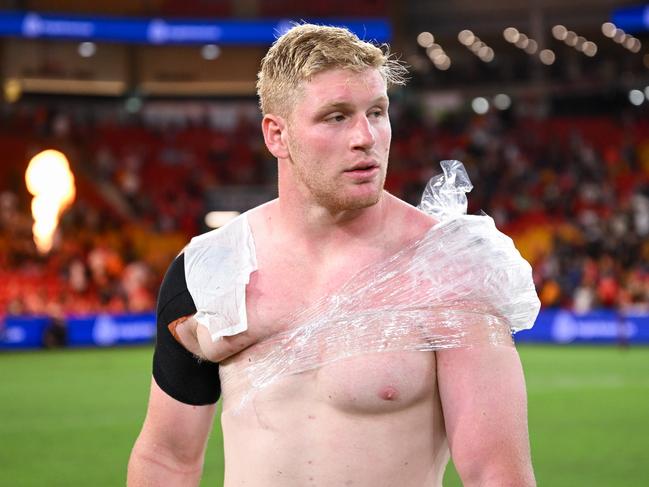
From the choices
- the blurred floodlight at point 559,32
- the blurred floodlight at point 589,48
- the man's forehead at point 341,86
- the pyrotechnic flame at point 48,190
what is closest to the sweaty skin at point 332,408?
the man's forehead at point 341,86

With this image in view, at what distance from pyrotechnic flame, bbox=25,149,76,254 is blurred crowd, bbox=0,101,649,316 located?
0.25m

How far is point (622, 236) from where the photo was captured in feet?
95.1

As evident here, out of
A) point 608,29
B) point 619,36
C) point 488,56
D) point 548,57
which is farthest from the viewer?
point 488,56

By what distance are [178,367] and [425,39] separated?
38.2m

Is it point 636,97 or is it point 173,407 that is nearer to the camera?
point 173,407

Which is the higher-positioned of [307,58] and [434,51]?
[434,51]

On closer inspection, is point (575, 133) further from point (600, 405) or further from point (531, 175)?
point (600, 405)

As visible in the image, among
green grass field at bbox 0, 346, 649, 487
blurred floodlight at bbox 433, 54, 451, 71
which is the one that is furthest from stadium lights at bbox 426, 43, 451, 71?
green grass field at bbox 0, 346, 649, 487

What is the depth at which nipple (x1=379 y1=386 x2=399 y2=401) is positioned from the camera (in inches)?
108

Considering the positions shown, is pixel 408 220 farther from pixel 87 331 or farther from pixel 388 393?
pixel 87 331

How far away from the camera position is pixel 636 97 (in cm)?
3984

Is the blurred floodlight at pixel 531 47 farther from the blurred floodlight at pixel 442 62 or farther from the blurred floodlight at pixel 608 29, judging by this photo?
the blurred floodlight at pixel 442 62

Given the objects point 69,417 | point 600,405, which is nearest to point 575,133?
point 600,405

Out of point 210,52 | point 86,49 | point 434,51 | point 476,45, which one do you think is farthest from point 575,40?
point 86,49
